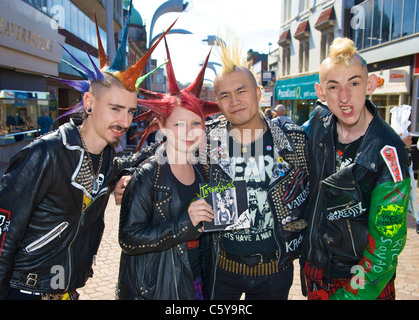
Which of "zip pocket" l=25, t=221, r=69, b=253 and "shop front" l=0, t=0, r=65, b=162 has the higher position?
"shop front" l=0, t=0, r=65, b=162

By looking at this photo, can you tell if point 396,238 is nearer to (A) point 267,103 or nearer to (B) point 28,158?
(B) point 28,158

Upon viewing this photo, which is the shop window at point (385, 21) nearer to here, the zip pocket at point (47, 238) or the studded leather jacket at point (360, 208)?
the studded leather jacket at point (360, 208)

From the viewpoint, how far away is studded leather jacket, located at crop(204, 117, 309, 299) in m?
2.65

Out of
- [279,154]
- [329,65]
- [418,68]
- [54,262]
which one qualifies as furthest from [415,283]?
[418,68]

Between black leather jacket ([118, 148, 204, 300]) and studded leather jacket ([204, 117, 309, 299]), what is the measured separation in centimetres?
53

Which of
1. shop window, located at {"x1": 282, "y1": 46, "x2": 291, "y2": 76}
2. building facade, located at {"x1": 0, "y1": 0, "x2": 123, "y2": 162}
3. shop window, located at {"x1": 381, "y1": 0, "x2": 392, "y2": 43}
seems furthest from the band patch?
shop window, located at {"x1": 282, "y1": 46, "x2": 291, "y2": 76}

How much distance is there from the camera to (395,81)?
1421cm

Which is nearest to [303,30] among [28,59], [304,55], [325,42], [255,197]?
[304,55]

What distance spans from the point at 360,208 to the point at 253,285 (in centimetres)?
108

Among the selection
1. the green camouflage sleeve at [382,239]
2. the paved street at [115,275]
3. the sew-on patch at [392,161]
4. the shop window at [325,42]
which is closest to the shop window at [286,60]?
the shop window at [325,42]

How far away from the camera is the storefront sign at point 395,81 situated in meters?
13.7

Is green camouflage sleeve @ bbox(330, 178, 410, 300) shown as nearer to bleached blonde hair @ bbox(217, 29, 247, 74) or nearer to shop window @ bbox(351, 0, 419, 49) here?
bleached blonde hair @ bbox(217, 29, 247, 74)

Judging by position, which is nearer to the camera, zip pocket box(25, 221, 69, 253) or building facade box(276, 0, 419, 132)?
zip pocket box(25, 221, 69, 253)

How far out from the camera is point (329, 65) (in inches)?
98.8
